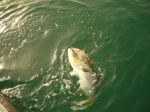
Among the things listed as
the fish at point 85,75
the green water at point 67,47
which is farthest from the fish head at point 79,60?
the green water at point 67,47

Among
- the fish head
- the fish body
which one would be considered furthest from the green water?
the fish head

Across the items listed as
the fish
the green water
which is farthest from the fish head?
the green water

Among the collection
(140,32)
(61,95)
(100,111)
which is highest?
(140,32)

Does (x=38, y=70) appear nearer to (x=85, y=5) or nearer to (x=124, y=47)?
(x=124, y=47)

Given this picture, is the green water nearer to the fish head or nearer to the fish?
the fish

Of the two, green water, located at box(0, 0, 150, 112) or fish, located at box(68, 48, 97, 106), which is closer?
fish, located at box(68, 48, 97, 106)

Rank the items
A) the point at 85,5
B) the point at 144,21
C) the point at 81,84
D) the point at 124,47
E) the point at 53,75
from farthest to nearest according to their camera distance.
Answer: the point at 85,5
the point at 144,21
the point at 124,47
the point at 53,75
the point at 81,84

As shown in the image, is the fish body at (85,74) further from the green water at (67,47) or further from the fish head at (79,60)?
the green water at (67,47)

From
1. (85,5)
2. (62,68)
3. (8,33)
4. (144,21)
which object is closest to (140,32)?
(144,21)
